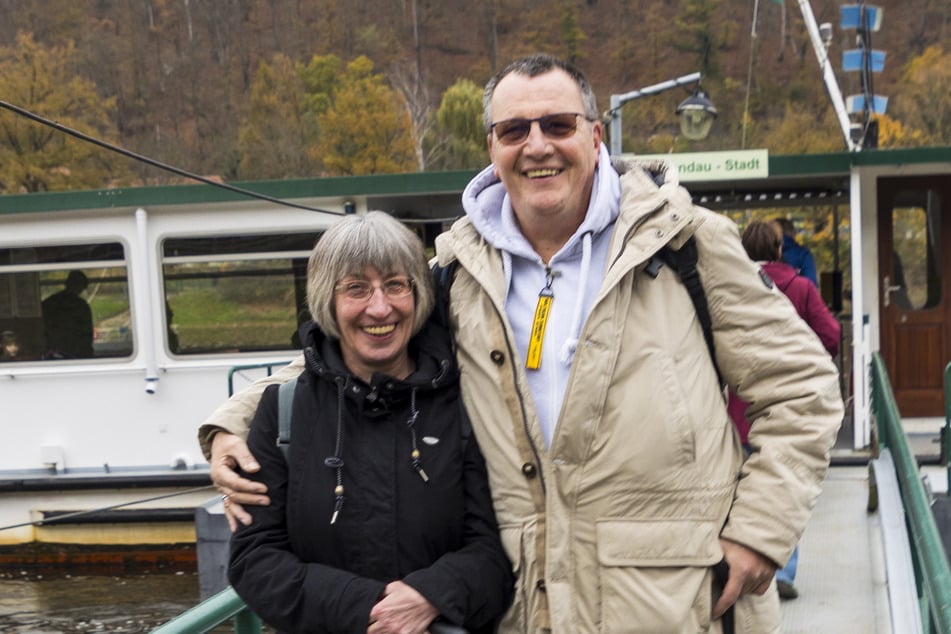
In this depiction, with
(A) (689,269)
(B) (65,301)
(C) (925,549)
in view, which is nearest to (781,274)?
(C) (925,549)

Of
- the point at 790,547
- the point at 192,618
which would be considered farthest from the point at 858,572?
the point at 192,618

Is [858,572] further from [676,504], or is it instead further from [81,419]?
[81,419]

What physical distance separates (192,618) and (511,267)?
92cm

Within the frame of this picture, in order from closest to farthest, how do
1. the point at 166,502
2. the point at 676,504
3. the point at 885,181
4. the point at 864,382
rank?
the point at 676,504 < the point at 864,382 < the point at 166,502 < the point at 885,181

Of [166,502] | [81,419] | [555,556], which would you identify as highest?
[555,556]

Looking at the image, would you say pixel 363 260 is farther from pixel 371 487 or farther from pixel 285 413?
pixel 371 487

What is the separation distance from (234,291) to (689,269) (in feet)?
24.7

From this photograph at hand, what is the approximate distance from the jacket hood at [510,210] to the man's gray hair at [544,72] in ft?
0.33

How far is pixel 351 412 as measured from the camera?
6.53 ft

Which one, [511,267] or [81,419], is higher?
[511,267]

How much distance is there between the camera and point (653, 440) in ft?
6.30

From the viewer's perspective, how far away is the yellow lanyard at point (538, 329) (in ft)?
6.57

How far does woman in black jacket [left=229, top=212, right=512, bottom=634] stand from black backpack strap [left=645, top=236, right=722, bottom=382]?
432mm

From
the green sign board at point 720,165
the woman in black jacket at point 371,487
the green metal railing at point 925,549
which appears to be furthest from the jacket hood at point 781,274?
the woman in black jacket at point 371,487
